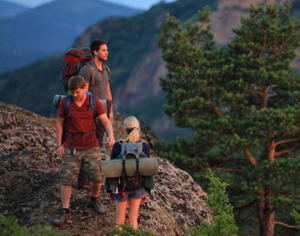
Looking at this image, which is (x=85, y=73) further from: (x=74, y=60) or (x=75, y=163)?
(x=75, y=163)

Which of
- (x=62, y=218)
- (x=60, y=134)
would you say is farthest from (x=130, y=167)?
(x=62, y=218)

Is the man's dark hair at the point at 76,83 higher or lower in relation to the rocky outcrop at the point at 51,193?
higher

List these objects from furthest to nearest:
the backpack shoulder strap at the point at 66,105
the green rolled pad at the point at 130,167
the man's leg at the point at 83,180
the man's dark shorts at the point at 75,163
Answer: the man's leg at the point at 83,180 < the man's dark shorts at the point at 75,163 < the backpack shoulder strap at the point at 66,105 < the green rolled pad at the point at 130,167

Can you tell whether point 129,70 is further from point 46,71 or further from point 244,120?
point 244,120

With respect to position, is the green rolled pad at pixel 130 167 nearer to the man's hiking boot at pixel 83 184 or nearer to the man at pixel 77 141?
the man at pixel 77 141

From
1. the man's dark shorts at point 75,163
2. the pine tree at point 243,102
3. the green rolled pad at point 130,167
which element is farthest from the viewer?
the pine tree at point 243,102

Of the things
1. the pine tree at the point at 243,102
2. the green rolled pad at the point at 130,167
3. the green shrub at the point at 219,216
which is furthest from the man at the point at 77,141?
the pine tree at the point at 243,102

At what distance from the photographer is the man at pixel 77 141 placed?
20.4 feet

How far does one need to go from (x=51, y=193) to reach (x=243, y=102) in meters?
13.8

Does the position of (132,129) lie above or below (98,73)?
below

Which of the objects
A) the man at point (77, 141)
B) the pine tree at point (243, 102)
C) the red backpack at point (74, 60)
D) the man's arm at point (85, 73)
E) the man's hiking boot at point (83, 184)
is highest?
the pine tree at point (243, 102)

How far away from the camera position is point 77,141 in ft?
20.7

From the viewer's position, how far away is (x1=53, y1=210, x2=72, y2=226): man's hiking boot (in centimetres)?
639

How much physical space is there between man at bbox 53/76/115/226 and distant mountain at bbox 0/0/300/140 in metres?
104
